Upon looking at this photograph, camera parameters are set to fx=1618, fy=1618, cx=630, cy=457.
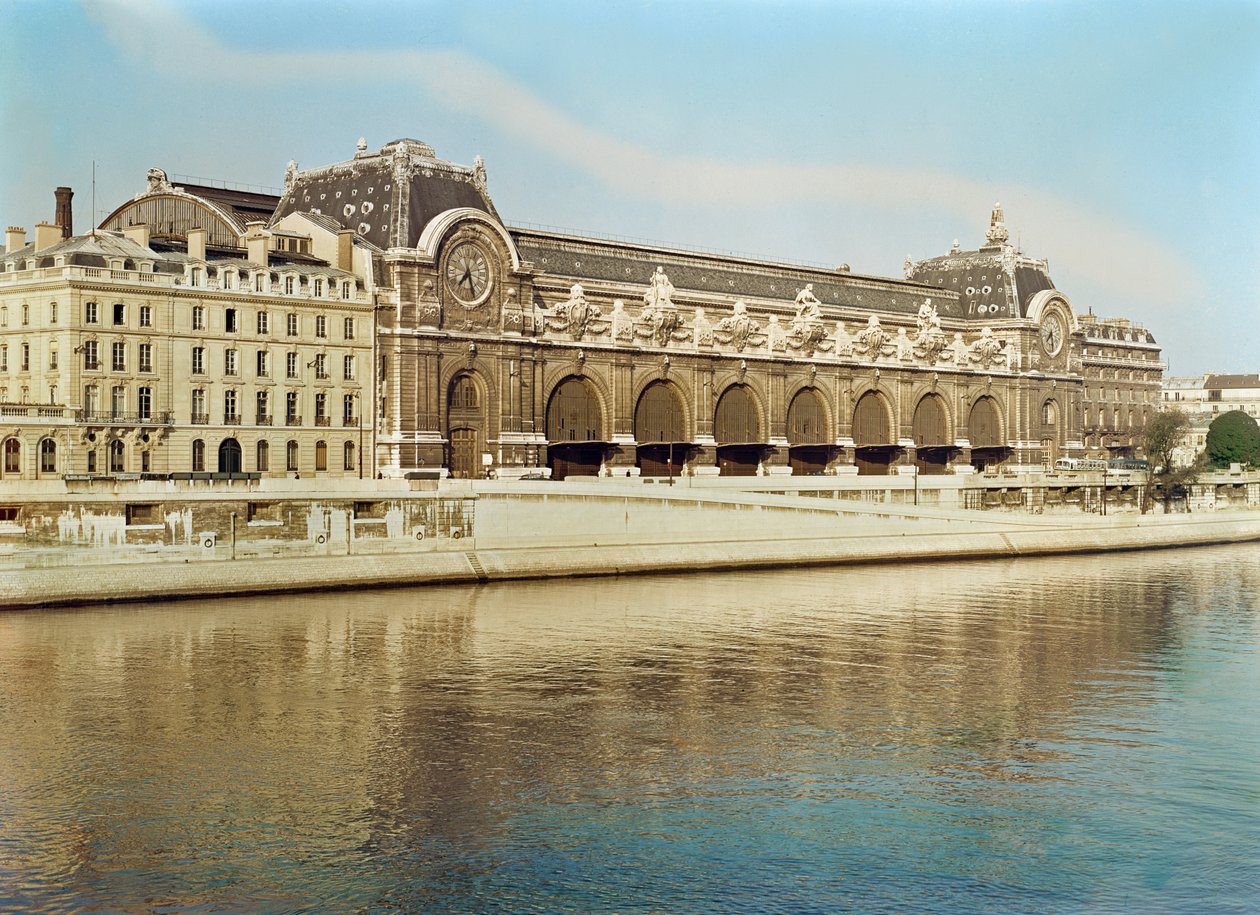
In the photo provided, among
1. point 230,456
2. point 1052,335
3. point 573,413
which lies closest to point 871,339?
point 1052,335

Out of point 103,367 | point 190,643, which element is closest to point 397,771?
point 190,643

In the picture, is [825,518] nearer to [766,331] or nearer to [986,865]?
[766,331]

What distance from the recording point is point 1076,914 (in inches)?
1162

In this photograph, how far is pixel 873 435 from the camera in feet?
420

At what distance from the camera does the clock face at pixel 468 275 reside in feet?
314

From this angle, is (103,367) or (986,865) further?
(103,367)

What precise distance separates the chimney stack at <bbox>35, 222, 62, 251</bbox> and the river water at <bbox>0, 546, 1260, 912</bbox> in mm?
26444

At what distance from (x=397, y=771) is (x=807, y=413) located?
86151mm

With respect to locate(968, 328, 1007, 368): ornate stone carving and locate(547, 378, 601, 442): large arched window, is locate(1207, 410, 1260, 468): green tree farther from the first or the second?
locate(547, 378, 601, 442): large arched window

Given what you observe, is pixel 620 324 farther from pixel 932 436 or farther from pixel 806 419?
pixel 932 436

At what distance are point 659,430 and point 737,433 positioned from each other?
7.86m

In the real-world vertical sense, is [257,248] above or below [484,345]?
above

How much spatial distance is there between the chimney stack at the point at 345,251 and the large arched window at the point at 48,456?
22.9m

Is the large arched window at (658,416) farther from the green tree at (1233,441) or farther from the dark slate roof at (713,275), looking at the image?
the green tree at (1233,441)
